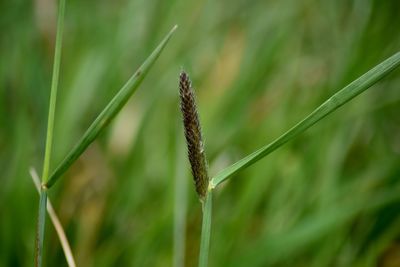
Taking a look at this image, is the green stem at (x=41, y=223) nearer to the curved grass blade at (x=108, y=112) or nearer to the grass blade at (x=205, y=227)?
the curved grass blade at (x=108, y=112)

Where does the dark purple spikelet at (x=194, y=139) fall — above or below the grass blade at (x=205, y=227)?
above

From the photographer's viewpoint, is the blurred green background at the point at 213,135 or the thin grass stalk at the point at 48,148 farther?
the blurred green background at the point at 213,135

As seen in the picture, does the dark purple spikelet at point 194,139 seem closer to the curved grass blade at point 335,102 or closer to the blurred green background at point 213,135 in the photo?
the curved grass blade at point 335,102

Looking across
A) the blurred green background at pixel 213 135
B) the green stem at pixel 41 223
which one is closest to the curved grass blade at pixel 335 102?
the green stem at pixel 41 223

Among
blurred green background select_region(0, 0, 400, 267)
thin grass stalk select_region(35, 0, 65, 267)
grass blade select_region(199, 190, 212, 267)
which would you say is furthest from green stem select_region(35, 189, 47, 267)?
blurred green background select_region(0, 0, 400, 267)

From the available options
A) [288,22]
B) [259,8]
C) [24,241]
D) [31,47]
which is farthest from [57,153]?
[259,8]

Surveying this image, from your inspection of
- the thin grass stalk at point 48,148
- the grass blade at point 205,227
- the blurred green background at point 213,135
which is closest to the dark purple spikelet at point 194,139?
the grass blade at point 205,227

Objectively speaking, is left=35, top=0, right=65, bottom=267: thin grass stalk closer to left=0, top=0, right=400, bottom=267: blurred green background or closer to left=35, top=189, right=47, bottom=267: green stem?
left=35, top=189, right=47, bottom=267: green stem

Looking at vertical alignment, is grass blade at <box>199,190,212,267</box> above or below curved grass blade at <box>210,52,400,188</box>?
below
